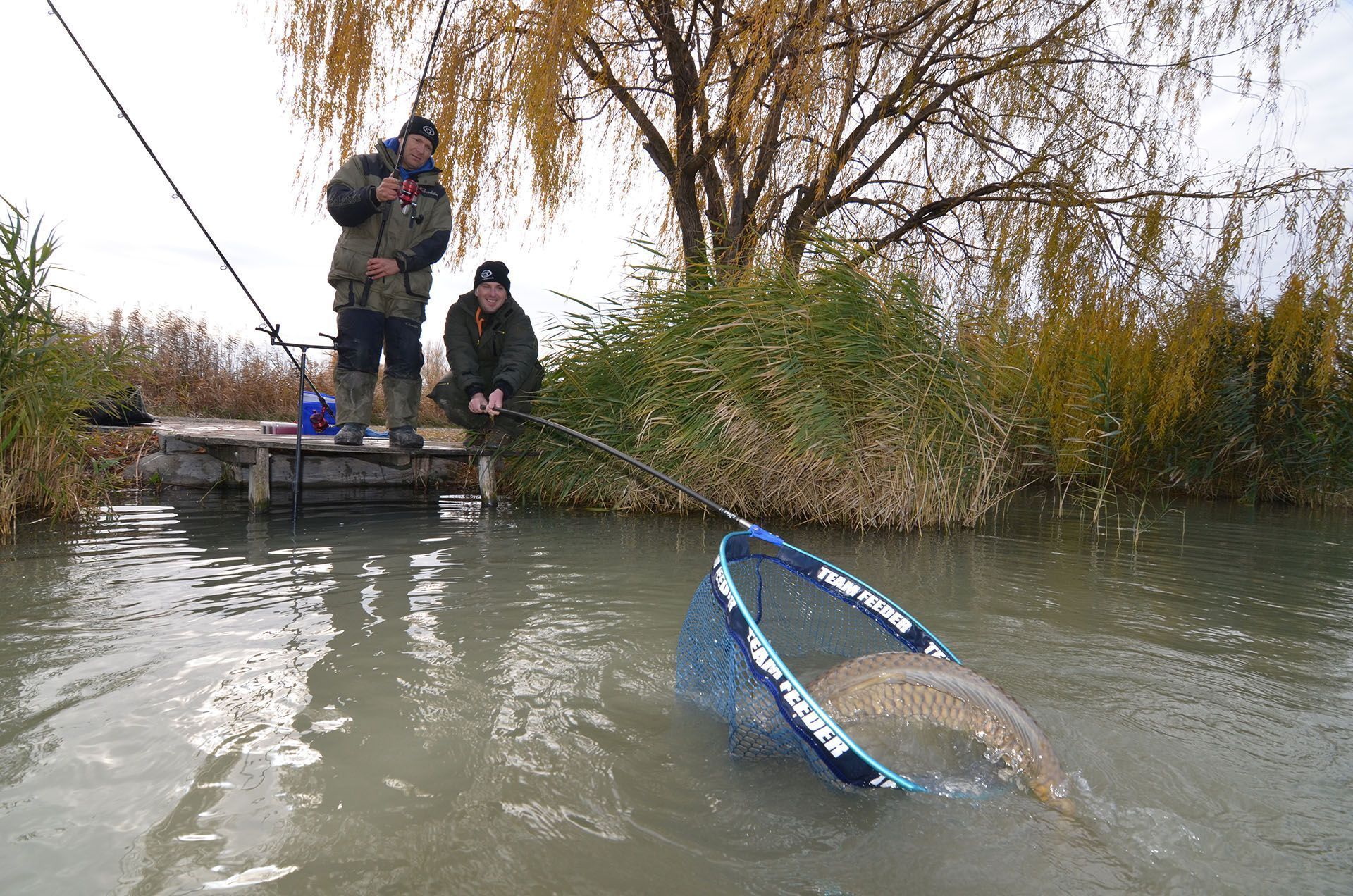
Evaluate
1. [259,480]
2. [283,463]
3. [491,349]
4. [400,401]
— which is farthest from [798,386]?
[283,463]

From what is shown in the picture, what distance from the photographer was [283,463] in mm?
7922

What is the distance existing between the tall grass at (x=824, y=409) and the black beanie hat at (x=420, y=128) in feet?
7.97

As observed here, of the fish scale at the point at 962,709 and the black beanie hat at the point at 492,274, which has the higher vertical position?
the black beanie hat at the point at 492,274

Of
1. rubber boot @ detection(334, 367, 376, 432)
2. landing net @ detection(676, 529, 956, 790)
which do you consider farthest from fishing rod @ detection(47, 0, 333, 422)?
landing net @ detection(676, 529, 956, 790)

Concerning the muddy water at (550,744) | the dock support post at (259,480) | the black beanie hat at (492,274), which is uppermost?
the black beanie hat at (492,274)

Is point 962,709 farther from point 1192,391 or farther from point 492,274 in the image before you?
point 1192,391

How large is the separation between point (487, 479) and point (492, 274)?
1868mm

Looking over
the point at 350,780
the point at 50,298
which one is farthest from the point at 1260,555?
the point at 50,298

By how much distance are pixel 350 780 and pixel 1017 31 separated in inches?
356

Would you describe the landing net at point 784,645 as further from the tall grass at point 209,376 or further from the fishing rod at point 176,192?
the tall grass at point 209,376

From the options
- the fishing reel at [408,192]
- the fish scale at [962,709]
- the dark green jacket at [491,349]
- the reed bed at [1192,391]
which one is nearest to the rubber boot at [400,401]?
the dark green jacket at [491,349]

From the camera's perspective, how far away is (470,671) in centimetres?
274

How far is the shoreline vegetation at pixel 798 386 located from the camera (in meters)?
5.27

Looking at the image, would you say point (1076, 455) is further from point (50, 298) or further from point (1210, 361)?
point (50, 298)
